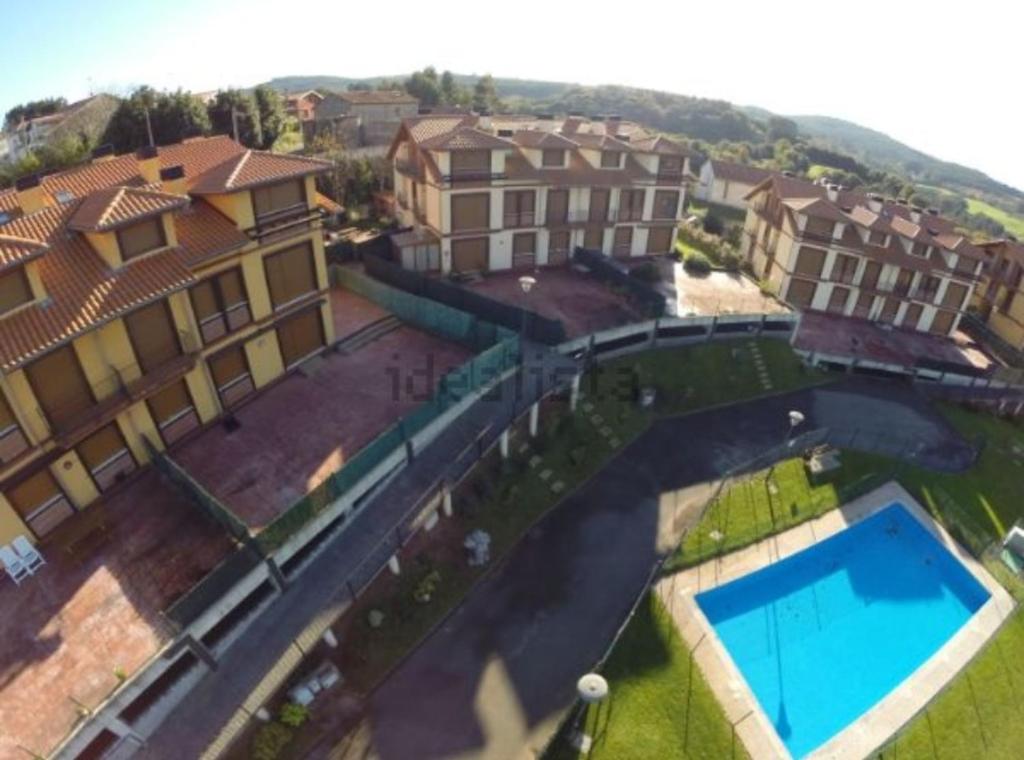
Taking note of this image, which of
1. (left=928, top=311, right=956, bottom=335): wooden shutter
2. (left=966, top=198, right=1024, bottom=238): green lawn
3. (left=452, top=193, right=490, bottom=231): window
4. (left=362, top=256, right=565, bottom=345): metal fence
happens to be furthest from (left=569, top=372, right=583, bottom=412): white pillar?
(left=966, top=198, right=1024, bottom=238): green lawn

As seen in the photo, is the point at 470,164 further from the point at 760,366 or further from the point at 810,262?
the point at 810,262

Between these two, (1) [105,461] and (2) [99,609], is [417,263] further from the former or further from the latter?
(2) [99,609]

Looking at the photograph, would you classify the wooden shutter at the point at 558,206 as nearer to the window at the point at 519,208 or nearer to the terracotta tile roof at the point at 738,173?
the window at the point at 519,208

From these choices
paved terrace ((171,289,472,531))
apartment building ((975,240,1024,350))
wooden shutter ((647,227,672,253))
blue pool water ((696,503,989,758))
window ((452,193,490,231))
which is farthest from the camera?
apartment building ((975,240,1024,350))

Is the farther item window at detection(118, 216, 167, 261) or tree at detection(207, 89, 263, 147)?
tree at detection(207, 89, 263, 147)

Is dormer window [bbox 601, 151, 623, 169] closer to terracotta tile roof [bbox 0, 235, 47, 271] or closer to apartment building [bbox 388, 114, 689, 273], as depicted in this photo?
apartment building [bbox 388, 114, 689, 273]

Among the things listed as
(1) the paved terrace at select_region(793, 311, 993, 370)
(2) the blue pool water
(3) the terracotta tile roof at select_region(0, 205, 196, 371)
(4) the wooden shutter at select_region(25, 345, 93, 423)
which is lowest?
(2) the blue pool water

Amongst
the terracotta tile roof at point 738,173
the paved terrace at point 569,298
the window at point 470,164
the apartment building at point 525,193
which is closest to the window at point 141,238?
the apartment building at point 525,193
